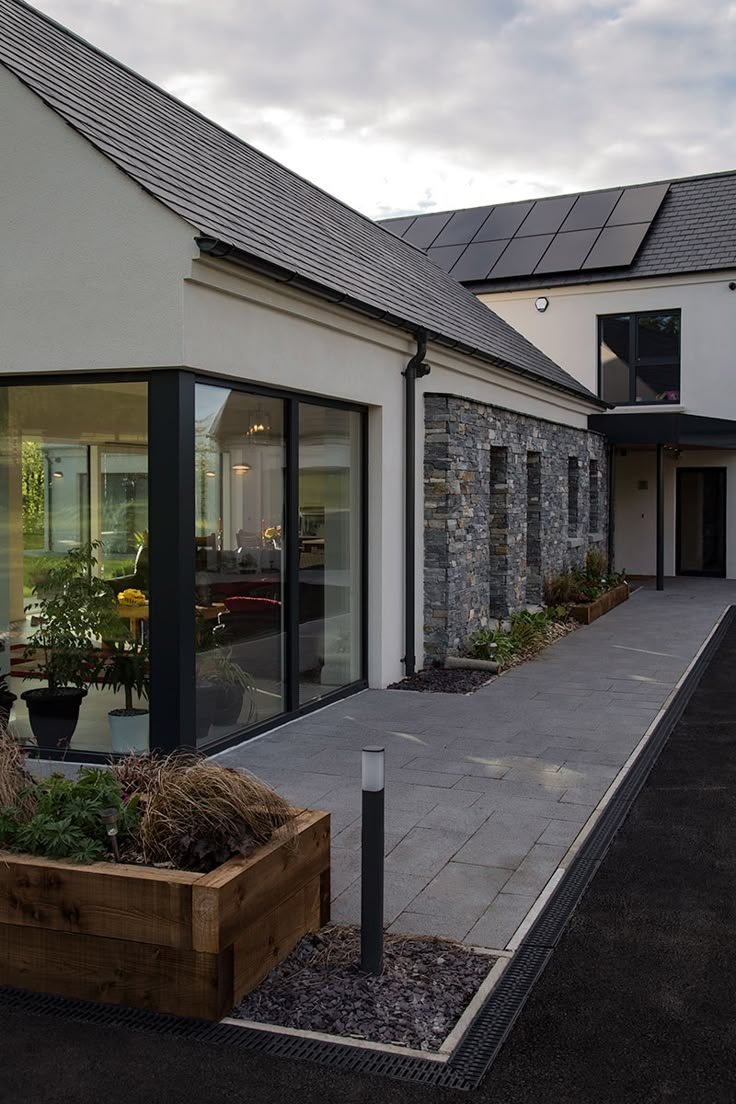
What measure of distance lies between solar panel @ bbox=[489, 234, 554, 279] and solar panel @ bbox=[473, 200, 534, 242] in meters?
0.57

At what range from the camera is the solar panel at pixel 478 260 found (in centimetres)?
2281

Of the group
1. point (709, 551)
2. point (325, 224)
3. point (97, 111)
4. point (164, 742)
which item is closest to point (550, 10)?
point (325, 224)

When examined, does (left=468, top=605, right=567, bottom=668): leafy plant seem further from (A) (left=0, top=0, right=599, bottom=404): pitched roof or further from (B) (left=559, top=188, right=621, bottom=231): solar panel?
(B) (left=559, top=188, right=621, bottom=231): solar panel

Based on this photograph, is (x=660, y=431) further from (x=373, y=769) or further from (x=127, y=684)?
(x=373, y=769)

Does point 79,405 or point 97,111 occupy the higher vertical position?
point 97,111

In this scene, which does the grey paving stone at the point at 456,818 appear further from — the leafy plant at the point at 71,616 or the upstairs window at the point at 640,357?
the upstairs window at the point at 640,357

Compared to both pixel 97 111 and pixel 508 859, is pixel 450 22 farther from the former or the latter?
pixel 508 859

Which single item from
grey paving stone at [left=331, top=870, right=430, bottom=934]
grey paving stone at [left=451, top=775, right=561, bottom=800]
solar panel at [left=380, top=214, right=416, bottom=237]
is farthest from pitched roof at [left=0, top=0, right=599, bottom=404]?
solar panel at [left=380, top=214, right=416, bottom=237]

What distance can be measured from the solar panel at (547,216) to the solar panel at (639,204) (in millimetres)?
1173

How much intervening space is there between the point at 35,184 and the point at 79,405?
1.45m

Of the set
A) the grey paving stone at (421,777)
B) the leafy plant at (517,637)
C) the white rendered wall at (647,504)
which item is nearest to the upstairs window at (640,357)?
the white rendered wall at (647,504)

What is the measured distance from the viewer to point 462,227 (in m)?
24.6

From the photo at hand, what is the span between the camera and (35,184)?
273 inches

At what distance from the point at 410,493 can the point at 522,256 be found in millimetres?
13798
